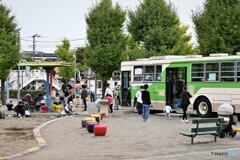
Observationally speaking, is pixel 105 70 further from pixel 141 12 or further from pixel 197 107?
pixel 197 107

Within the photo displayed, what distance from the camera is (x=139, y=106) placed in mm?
26375

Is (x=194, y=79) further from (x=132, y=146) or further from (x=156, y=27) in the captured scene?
(x=156, y=27)

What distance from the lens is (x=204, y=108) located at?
82.1ft

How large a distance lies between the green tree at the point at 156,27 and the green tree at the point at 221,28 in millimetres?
5893

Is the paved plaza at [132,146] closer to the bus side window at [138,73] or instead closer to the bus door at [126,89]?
the bus side window at [138,73]

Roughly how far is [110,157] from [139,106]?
1501cm

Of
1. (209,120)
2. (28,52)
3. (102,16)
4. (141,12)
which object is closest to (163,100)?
(209,120)

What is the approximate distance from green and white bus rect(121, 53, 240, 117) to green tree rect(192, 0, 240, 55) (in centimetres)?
731

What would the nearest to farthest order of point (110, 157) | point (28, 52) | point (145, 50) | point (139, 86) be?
point (110, 157) < point (139, 86) < point (145, 50) < point (28, 52)

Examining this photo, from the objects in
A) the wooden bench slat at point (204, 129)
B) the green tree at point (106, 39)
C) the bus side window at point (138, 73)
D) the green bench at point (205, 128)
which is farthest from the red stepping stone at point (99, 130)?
the green tree at point (106, 39)

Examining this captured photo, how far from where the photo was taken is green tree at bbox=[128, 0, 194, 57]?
1593 inches

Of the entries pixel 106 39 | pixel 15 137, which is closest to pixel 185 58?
pixel 15 137

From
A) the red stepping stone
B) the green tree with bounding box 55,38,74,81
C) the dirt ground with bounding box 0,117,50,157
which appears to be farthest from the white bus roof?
the green tree with bounding box 55,38,74,81

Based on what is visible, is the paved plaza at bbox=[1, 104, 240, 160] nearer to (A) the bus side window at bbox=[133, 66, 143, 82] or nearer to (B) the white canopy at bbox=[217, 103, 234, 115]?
(B) the white canopy at bbox=[217, 103, 234, 115]
